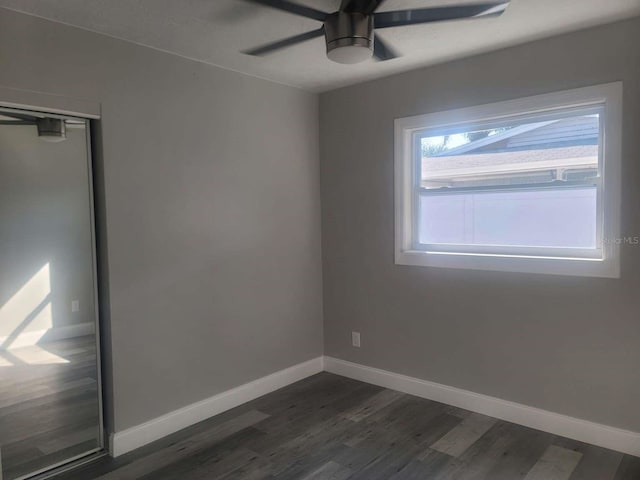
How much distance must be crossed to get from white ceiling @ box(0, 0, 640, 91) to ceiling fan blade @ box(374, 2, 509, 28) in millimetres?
319

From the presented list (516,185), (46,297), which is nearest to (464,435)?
(516,185)

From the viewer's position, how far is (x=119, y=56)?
2703 millimetres

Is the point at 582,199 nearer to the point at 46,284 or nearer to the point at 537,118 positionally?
the point at 537,118

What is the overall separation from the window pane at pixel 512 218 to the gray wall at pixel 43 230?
2.36 meters

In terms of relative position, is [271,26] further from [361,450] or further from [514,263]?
[361,450]

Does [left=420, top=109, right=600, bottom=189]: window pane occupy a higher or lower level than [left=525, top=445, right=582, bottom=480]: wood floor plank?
higher

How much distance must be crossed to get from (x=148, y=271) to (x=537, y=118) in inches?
105

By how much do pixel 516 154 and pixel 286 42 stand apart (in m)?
1.76

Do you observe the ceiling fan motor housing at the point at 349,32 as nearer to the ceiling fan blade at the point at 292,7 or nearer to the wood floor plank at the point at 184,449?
the ceiling fan blade at the point at 292,7

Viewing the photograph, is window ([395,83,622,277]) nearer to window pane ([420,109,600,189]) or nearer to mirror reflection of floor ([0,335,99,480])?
window pane ([420,109,600,189])

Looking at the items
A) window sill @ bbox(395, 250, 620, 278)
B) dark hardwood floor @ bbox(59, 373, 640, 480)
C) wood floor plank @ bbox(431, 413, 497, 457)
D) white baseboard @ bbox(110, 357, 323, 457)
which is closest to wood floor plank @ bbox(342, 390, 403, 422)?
dark hardwood floor @ bbox(59, 373, 640, 480)

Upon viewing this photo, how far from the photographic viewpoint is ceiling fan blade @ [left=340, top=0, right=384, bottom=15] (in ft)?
6.39

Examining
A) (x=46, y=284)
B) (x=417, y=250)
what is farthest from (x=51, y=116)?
(x=417, y=250)

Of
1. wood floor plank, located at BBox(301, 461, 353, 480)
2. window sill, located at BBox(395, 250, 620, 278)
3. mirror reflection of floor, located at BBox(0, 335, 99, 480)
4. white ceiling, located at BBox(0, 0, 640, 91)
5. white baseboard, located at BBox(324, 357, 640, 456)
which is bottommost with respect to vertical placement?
wood floor plank, located at BBox(301, 461, 353, 480)
